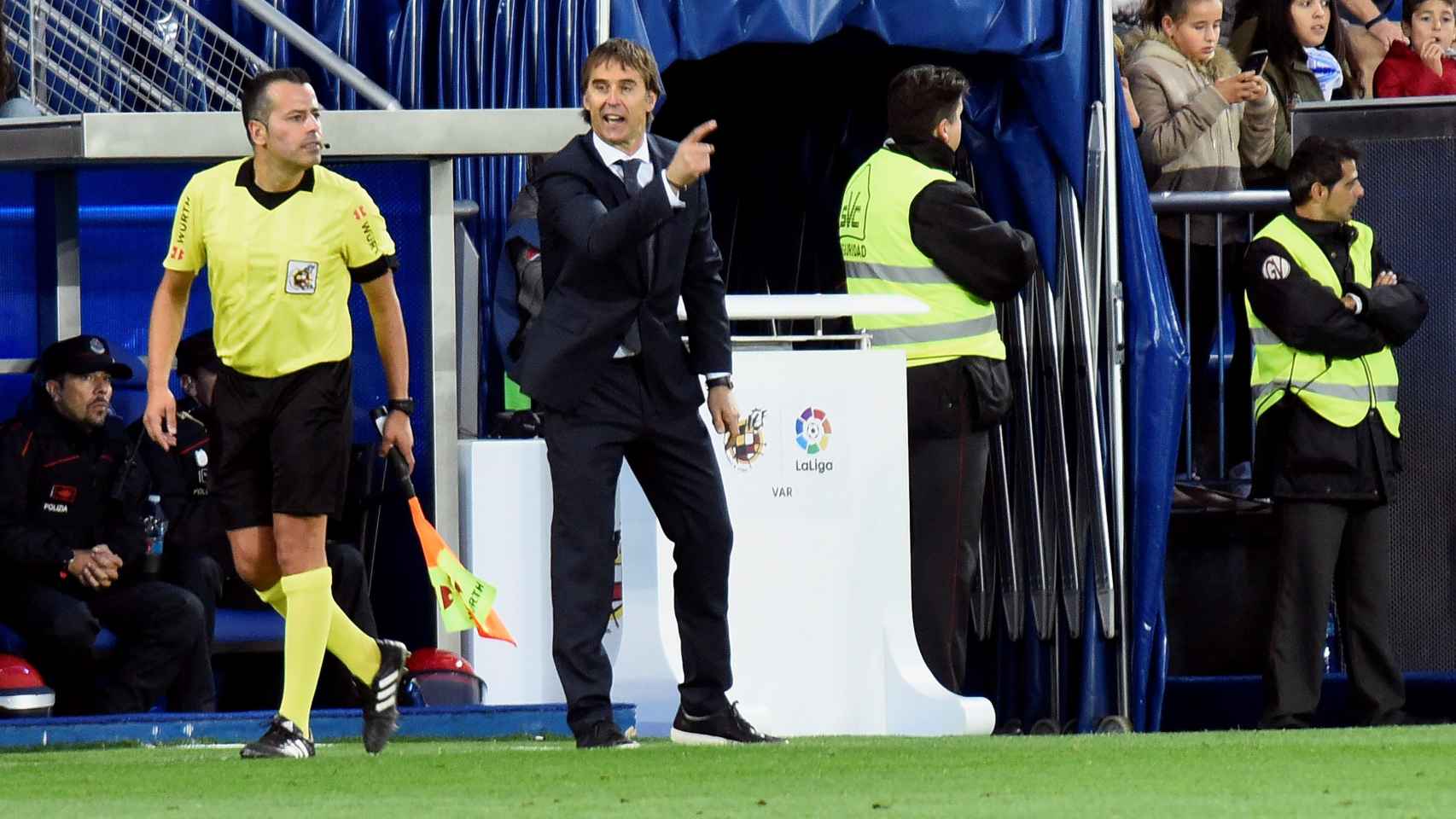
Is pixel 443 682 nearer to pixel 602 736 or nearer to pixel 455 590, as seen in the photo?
pixel 455 590

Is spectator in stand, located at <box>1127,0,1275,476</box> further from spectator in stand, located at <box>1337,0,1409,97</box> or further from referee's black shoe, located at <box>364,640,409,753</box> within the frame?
referee's black shoe, located at <box>364,640,409,753</box>

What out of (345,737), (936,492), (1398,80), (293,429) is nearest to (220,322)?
(293,429)

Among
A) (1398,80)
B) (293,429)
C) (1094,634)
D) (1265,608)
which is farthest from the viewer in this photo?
(1398,80)

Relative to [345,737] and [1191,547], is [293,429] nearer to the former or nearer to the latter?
[345,737]

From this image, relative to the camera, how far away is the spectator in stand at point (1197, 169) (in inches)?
401

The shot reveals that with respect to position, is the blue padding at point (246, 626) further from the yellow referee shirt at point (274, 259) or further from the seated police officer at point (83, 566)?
the yellow referee shirt at point (274, 259)

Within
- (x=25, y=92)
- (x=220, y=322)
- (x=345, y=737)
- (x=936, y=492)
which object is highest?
(x=25, y=92)

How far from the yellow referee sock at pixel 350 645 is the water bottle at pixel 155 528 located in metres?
2.24

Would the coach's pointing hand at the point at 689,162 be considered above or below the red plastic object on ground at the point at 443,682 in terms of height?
above

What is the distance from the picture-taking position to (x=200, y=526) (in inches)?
373

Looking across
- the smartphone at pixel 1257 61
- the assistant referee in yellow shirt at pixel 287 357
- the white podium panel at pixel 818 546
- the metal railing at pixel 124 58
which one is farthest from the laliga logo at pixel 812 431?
the smartphone at pixel 1257 61

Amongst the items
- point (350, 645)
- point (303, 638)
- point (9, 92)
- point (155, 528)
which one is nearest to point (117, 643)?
point (155, 528)

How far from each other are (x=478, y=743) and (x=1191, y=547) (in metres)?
3.37

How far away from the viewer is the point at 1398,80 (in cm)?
1127
